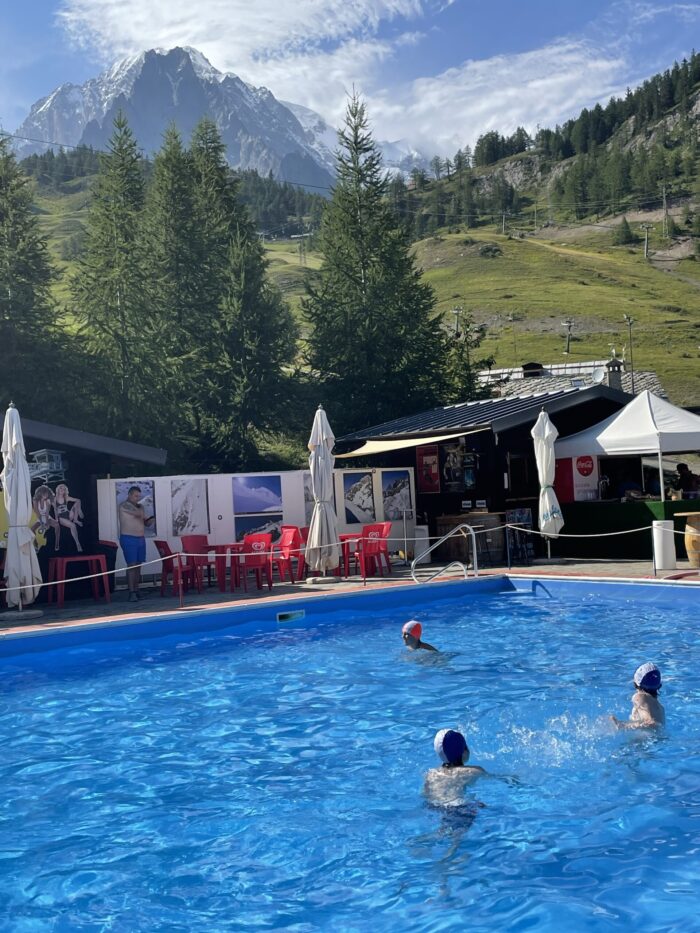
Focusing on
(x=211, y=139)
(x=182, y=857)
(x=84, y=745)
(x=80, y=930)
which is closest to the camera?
(x=80, y=930)

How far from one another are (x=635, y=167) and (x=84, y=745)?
494ft

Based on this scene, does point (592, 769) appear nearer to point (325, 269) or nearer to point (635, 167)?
point (325, 269)

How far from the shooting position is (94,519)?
16031 mm

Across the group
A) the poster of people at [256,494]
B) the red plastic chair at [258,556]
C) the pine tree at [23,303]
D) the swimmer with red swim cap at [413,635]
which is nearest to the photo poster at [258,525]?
the poster of people at [256,494]

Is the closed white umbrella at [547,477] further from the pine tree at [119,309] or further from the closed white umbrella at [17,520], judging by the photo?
the pine tree at [119,309]

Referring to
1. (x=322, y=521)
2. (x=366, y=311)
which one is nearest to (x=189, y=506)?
(x=322, y=521)

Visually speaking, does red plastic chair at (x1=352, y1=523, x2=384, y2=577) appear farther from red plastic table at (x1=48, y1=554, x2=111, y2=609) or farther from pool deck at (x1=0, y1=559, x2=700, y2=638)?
red plastic table at (x1=48, y1=554, x2=111, y2=609)

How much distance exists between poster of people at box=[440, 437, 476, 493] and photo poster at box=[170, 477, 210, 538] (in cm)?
572

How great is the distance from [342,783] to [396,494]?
12.5 metres

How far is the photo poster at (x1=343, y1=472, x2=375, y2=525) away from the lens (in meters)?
→ 18.6

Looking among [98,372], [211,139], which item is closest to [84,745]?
[98,372]

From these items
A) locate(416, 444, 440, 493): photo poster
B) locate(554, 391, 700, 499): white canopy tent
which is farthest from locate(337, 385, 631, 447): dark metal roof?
locate(554, 391, 700, 499): white canopy tent

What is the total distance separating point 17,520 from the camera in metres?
13.1

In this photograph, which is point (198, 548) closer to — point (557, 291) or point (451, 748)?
point (451, 748)
